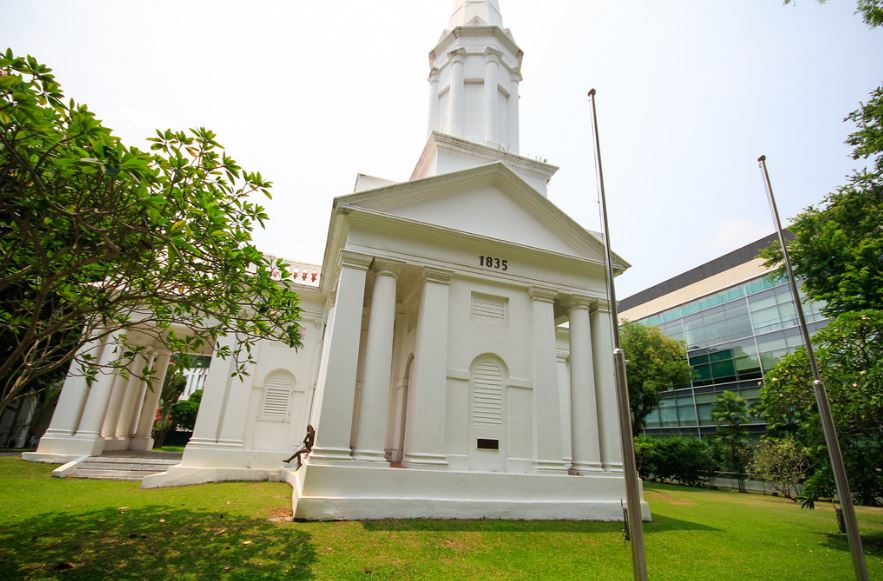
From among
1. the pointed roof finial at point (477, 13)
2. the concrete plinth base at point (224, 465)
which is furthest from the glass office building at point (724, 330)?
the concrete plinth base at point (224, 465)

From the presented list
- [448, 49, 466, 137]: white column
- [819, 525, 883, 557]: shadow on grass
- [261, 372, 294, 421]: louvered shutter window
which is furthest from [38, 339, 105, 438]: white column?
[819, 525, 883, 557]: shadow on grass

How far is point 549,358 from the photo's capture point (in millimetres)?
12578

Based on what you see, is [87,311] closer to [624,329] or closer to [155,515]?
[155,515]

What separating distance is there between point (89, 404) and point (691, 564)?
20344 millimetres

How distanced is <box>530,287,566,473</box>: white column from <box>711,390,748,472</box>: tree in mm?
24267

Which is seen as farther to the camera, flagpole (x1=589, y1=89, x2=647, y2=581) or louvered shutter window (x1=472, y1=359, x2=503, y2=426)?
louvered shutter window (x1=472, y1=359, x2=503, y2=426)

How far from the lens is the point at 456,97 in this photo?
17969mm

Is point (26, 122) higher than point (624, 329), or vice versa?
point (624, 329)

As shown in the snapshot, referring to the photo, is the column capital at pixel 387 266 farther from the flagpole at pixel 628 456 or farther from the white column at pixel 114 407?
the white column at pixel 114 407

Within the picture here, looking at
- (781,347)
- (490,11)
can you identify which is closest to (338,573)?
(490,11)

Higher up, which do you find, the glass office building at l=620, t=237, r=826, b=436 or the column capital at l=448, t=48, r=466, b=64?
the column capital at l=448, t=48, r=466, b=64

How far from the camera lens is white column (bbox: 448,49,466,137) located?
57.4ft

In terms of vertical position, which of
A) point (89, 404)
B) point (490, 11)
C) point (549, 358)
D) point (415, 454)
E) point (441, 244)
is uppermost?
point (490, 11)

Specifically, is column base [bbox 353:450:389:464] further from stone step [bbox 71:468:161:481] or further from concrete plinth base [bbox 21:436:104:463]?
concrete plinth base [bbox 21:436:104:463]
